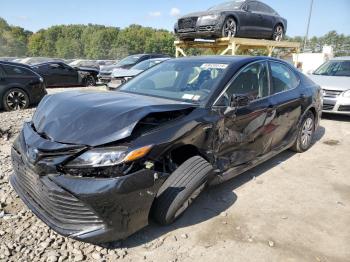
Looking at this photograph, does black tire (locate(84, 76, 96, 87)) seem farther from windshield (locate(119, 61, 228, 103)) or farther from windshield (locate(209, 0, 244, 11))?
windshield (locate(119, 61, 228, 103))

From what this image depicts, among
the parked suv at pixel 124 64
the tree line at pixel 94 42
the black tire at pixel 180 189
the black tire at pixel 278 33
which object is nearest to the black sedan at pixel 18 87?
the parked suv at pixel 124 64

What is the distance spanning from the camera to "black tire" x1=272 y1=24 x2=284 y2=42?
12330 mm

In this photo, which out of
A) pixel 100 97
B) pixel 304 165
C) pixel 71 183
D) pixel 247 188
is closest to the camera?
pixel 71 183

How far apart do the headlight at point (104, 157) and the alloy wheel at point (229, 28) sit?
8742 mm

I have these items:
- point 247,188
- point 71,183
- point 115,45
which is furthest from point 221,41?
point 115,45

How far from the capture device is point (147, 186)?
2.55 m

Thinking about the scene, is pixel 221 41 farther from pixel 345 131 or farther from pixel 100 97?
pixel 100 97

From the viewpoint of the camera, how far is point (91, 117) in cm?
272

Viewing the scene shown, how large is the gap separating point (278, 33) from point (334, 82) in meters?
4.97

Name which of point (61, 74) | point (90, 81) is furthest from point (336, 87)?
point (90, 81)

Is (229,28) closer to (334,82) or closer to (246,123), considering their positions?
(334,82)

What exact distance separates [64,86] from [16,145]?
41.9ft

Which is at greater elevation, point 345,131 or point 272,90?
point 272,90

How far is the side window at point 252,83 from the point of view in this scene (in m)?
3.56
